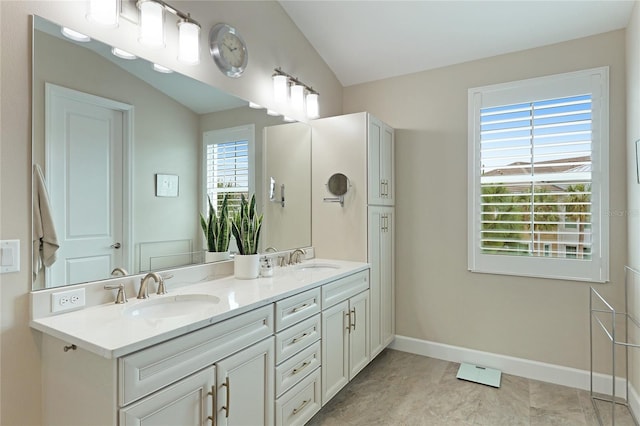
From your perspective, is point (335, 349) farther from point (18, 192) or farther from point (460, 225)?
point (18, 192)

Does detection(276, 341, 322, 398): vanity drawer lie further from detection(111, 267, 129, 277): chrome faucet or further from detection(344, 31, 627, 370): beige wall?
detection(344, 31, 627, 370): beige wall

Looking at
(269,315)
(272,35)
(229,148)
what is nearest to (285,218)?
(229,148)

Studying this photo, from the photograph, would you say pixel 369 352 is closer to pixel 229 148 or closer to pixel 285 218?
pixel 285 218

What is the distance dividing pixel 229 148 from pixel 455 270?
212cm

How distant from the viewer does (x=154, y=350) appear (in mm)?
1225

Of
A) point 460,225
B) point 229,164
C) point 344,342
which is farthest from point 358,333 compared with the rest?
point 229,164

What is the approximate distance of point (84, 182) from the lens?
1.56 m

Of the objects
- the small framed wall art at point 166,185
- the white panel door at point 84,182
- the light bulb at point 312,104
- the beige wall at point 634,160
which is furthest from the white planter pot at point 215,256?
the beige wall at point 634,160

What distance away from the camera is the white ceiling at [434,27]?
8.05ft

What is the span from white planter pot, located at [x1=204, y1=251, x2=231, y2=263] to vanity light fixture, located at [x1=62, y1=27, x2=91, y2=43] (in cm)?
121

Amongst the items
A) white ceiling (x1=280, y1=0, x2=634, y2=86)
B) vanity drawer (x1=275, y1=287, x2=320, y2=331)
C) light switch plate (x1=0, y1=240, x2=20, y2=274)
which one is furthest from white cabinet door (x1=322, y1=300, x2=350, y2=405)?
white ceiling (x1=280, y1=0, x2=634, y2=86)

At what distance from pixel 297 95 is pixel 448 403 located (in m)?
2.54

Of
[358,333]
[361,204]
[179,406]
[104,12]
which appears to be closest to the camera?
[179,406]

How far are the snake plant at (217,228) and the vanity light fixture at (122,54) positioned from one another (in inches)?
32.6
